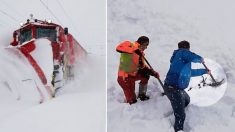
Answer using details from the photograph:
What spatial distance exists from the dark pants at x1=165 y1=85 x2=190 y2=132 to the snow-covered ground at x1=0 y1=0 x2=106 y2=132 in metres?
0.59

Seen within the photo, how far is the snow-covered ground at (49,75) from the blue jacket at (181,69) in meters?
0.63

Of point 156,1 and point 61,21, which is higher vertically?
point 156,1

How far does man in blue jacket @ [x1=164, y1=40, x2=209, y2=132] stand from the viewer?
7.25 ft

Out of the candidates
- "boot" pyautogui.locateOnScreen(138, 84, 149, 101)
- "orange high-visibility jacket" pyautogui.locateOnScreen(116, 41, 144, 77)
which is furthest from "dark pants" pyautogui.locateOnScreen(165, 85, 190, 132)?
"orange high-visibility jacket" pyautogui.locateOnScreen(116, 41, 144, 77)

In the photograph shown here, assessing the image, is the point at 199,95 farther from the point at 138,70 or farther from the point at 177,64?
the point at 138,70

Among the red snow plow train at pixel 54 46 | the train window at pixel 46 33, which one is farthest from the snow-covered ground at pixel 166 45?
the train window at pixel 46 33

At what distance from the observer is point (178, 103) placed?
7.23ft

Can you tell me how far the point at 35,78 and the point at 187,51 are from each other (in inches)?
56.6

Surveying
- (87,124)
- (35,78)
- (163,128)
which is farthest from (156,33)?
(35,78)

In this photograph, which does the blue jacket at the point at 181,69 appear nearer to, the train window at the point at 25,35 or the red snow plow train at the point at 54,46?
the red snow plow train at the point at 54,46

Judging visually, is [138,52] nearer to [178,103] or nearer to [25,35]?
[178,103]

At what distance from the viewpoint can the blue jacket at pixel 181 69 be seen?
2223 mm

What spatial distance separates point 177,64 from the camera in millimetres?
2227

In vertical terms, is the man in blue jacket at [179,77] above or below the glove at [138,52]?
below
